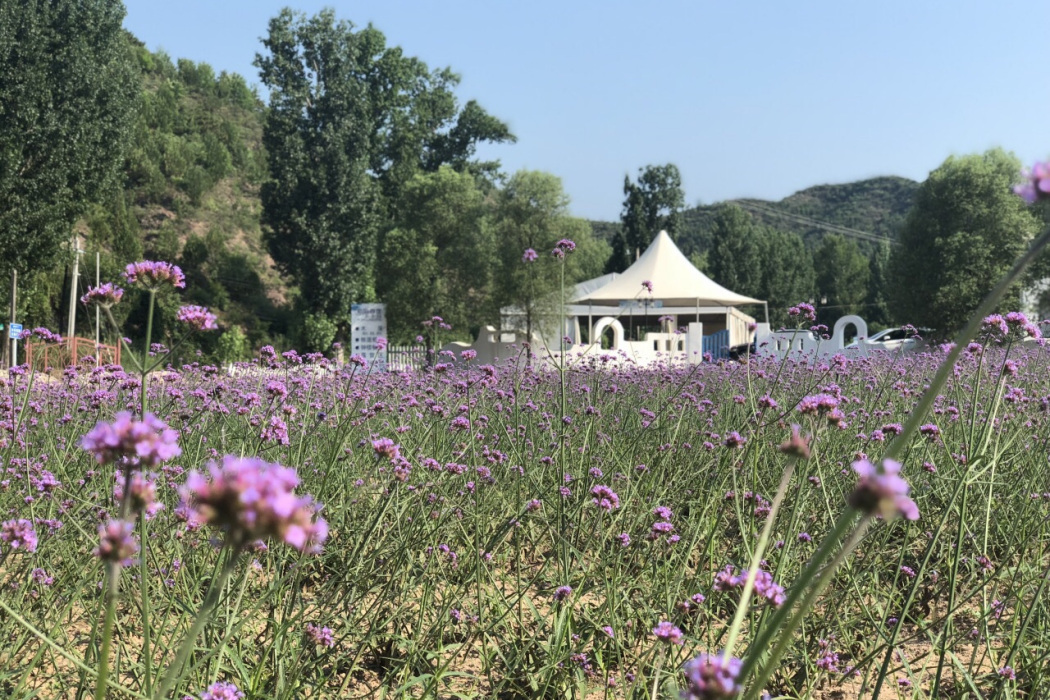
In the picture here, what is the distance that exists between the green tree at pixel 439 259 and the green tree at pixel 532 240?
1.35 m

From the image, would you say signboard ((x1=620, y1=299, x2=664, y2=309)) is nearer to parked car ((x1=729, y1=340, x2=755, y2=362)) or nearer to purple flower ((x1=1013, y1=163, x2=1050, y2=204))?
parked car ((x1=729, y1=340, x2=755, y2=362))

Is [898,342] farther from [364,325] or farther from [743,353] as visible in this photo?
[364,325]

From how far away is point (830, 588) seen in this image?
8.61 ft

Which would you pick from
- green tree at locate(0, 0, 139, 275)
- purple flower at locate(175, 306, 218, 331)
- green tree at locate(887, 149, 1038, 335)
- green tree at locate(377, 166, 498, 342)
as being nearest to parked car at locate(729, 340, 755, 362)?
purple flower at locate(175, 306, 218, 331)

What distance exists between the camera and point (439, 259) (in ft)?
91.6

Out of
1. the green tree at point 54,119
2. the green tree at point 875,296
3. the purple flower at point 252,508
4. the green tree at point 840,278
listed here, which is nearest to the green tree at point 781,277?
the green tree at point 840,278

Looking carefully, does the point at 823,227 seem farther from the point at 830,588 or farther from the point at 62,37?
the point at 830,588

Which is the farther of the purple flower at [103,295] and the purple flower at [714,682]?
the purple flower at [103,295]

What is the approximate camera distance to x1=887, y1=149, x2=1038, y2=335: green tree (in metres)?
23.0

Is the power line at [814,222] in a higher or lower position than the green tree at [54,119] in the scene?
higher

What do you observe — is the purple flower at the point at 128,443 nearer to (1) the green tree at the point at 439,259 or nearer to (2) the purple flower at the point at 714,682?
(2) the purple flower at the point at 714,682

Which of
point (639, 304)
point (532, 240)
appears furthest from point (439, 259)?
point (639, 304)

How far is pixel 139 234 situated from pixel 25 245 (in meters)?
19.8

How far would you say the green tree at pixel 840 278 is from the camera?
50.0m
